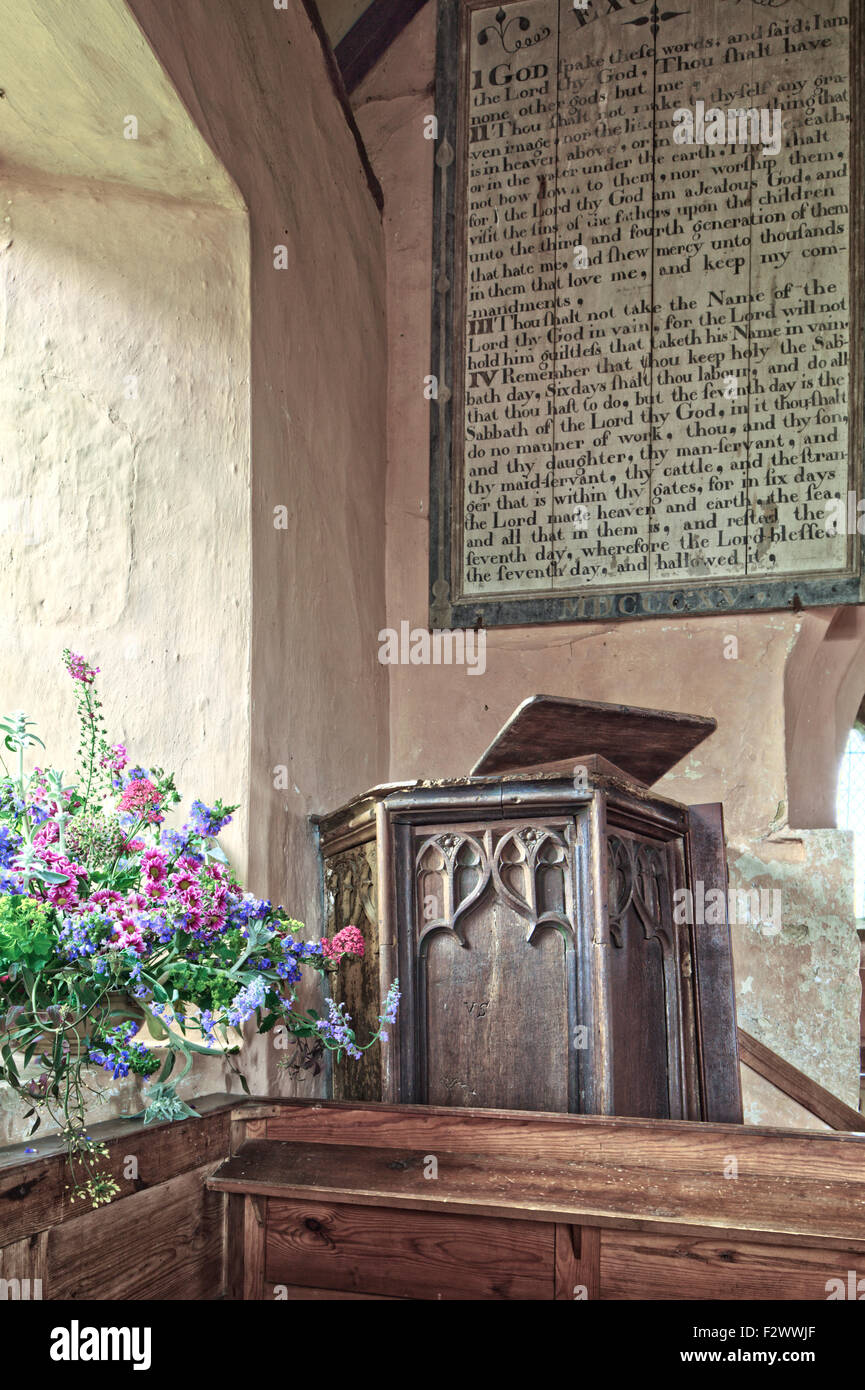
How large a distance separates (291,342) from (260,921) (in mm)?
1783

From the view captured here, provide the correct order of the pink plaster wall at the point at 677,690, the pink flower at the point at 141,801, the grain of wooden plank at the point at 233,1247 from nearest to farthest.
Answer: the pink flower at the point at 141,801 < the grain of wooden plank at the point at 233,1247 < the pink plaster wall at the point at 677,690

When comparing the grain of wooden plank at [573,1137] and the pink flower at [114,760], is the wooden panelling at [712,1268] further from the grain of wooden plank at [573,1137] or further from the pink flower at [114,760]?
the pink flower at [114,760]

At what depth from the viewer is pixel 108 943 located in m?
1.71

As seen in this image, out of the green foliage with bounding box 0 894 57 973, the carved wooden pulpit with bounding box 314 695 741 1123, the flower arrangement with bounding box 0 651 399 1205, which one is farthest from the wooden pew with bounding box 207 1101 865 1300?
the green foliage with bounding box 0 894 57 973

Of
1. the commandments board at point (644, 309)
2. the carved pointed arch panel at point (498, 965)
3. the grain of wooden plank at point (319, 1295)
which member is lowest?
the grain of wooden plank at point (319, 1295)

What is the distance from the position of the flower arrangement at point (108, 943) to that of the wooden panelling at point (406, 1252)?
1.07 feet

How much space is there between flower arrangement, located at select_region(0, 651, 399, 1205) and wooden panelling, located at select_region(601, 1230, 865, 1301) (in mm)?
695

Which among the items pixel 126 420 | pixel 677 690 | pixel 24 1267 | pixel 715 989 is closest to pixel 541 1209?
pixel 24 1267

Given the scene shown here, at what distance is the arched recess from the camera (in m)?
3.71

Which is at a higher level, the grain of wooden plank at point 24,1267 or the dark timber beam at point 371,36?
Result: the dark timber beam at point 371,36

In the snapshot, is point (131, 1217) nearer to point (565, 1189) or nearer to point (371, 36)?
point (565, 1189)

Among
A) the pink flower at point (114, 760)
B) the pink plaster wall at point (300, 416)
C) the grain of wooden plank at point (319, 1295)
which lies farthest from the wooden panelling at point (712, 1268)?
the pink flower at point (114, 760)

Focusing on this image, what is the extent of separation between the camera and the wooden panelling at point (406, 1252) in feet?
6.52

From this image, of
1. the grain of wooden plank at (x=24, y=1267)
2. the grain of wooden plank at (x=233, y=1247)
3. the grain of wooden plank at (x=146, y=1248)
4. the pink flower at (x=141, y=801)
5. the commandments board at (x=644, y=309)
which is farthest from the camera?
the commandments board at (x=644, y=309)
